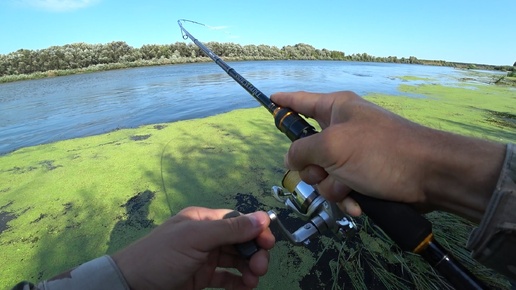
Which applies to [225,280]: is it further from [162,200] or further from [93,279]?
[162,200]

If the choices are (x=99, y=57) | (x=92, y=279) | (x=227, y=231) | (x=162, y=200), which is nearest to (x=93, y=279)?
(x=92, y=279)

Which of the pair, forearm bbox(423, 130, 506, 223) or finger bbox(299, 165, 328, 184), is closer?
forearm bbox(423, 130, 506, 223)

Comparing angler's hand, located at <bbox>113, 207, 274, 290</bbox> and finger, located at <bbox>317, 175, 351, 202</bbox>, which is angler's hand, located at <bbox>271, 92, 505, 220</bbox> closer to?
finger, located at <bbox>317, 175, 351, 202</bbox>

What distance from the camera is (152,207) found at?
243cm

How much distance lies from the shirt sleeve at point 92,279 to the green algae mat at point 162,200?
1.04m

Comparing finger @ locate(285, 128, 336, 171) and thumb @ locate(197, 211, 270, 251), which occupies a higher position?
finger @ locate(285, 128, 336, 171)

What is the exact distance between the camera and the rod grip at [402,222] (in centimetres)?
77

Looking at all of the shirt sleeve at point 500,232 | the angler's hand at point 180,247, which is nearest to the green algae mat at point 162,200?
the angler's hand at point 180,247

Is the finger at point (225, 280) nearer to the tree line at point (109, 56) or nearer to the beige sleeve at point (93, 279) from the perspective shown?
the beige sleeve at point (93, 279)

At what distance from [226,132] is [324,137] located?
3.50 m

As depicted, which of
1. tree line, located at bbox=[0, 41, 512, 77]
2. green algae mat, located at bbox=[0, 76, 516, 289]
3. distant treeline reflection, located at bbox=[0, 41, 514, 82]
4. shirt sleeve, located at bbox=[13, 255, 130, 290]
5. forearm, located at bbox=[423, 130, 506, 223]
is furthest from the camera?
tree line, located at bbox=[0, 41, 512, 77]

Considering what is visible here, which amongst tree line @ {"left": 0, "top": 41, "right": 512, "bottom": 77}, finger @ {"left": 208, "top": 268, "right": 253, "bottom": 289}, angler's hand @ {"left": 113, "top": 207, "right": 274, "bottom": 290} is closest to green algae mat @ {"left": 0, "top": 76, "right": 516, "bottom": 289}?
finger @ {"left": 208, "top": 268, "right": 253, "bottom": 289}

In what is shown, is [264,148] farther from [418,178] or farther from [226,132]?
[418,178]

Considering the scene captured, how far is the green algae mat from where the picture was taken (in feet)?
5.74
